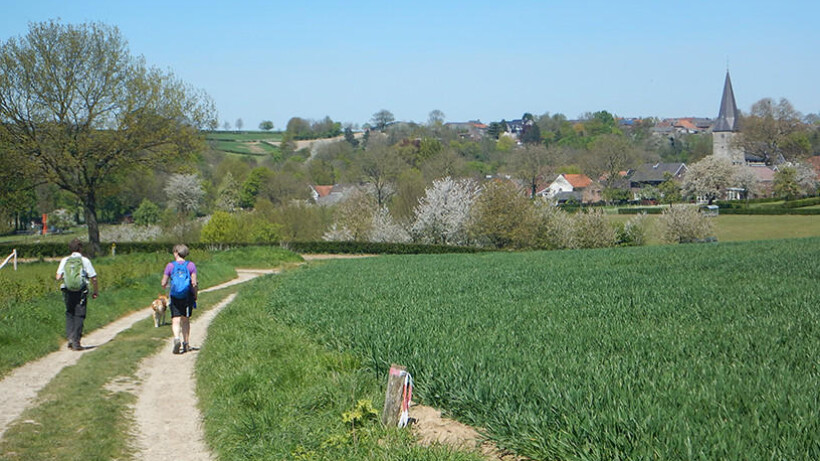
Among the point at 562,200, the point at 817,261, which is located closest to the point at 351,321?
the point at 817,261

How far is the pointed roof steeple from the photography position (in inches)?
5984

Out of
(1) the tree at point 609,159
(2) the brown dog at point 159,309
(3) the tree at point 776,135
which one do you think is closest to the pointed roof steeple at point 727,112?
(3) the tree at point 776,135

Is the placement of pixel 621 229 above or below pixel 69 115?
below

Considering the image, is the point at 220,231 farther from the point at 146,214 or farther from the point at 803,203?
the point at 803,203

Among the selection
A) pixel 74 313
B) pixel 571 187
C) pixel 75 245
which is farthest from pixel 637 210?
pixel 74 313

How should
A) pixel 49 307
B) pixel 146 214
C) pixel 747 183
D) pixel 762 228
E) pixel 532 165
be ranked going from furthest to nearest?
1. pixel 747 183
2. pixel 532 165
3. pixel 146 214
4. pixel 762 228
5. pixel 49 307

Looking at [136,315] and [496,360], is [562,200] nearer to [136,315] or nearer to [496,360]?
[136,315]

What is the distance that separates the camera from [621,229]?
64.0 meters

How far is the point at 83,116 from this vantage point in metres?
47.0

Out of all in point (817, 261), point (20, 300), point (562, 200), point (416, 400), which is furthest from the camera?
point (562, 200)

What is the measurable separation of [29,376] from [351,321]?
4.85 metres

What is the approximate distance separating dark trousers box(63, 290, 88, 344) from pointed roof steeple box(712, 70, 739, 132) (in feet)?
506

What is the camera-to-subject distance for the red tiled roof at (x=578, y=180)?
14700cm

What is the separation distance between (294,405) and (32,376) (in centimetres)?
515
